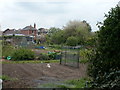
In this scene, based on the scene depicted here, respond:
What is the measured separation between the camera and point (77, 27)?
41000 millimetres

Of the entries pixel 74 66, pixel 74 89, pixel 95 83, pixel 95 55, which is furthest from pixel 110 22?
pixel 74 66

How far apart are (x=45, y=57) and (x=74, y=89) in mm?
14261

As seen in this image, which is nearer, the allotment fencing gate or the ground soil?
the ground soil

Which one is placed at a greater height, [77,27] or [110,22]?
[77,27]

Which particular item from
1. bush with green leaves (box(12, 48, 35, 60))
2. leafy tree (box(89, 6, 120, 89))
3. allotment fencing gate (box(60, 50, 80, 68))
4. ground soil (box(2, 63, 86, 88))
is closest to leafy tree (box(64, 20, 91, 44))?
bush with green leaves (box(12, 48, 35, 60))

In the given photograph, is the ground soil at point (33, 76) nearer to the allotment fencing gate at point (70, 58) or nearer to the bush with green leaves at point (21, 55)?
the allotment fencing gate at point (70, 58)

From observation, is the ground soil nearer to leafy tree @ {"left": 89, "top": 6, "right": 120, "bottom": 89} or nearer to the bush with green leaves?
leafy tree @ {"left": 89, "top": 6, "right": 120, "bottom": 89}

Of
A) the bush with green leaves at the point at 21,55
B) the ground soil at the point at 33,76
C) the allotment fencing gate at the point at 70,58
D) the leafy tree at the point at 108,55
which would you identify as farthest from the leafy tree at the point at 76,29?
the leafy tree at the point at 108,55

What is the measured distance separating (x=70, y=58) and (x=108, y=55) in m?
10.9

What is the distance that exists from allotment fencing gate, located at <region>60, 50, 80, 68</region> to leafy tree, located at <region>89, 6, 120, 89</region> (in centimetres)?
899

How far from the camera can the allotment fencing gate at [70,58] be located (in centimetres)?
1485

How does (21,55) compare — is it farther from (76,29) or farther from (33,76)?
(76,29)

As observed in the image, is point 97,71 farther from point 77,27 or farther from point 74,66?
point 77,27

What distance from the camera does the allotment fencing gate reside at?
14.8 metres
